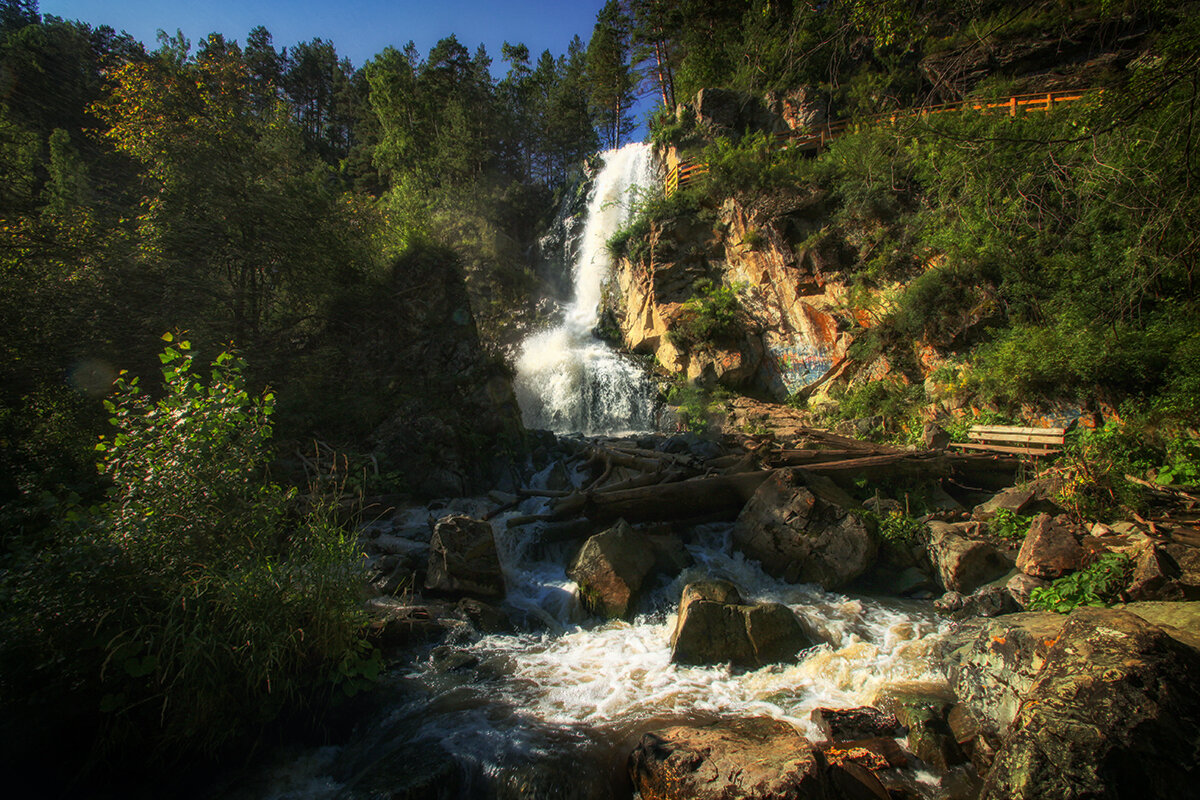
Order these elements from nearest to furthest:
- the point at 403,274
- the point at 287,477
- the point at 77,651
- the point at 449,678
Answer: the point at 77,651, the point at 449,678, the point at 287,477, the point at 403,274

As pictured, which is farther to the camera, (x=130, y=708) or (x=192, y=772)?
(x=192, y=772)

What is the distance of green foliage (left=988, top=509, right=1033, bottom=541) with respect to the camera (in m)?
7.01

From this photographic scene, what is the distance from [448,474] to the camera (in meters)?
10.2

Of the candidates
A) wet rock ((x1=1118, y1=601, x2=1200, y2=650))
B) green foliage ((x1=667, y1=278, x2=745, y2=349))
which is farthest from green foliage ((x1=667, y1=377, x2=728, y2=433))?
wet rock ((x1=1118, y1=601, x2=1200, y2=650))

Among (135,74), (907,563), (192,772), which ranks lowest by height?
(907,563)

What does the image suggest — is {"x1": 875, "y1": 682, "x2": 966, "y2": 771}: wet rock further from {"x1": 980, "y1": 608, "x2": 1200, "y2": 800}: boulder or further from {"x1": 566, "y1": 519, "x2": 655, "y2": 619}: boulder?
{"x1": 566, "y1": 519, "x2": 655, "y2": 619}: boulder

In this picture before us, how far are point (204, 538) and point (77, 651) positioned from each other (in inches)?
34.3

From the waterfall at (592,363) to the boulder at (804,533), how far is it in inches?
324

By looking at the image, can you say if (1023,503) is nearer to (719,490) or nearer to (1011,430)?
(1011,430)

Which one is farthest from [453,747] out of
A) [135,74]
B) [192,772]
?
[135,74]

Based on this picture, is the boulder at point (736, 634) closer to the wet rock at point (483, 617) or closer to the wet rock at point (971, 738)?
the wet rock at point (971, 738)

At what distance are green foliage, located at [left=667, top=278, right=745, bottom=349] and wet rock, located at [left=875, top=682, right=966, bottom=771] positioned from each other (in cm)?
1281

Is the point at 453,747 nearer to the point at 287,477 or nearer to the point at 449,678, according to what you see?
the point at 449,678

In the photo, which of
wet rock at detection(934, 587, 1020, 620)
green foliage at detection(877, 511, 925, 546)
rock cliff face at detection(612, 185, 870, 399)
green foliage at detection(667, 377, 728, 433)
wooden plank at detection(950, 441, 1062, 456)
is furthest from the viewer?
rock cliff face at detection(612, 185, 870, 399)
